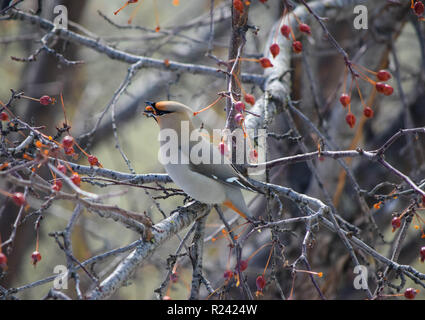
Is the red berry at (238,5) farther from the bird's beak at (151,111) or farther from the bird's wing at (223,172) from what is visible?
the bird's beak at (151,111)

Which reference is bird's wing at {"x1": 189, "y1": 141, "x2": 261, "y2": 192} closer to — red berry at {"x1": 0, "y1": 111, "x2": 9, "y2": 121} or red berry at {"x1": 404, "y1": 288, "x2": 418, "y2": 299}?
red berry at {"x1": 404, "y1": 288, "x2": 418, "y2": 299}

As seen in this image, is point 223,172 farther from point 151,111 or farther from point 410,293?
point 410,293

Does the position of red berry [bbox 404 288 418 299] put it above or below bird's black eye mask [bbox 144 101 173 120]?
below

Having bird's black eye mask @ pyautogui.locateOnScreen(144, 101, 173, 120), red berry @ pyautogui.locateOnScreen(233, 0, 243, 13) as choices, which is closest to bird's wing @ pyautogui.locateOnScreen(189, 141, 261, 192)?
bird's black eye mask @ pyautogui.locateOnScreen(144, 101, 173, 120)

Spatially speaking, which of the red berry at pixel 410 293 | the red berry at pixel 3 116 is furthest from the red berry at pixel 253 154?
the red berry at pixel 3 116

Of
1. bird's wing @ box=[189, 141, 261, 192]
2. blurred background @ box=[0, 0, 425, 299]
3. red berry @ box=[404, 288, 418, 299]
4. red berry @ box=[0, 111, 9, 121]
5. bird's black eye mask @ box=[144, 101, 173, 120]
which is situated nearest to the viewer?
red berry @ box=[404, 288, 418, 299]

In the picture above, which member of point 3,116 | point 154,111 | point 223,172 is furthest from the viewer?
point 154,111

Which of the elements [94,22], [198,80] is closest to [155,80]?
[198,80]

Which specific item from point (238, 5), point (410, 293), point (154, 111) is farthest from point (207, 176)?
point (410, 293)

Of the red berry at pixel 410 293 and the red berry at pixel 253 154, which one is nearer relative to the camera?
the red berry at pixel 410 293

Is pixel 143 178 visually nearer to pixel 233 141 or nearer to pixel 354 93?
pixel 233 141

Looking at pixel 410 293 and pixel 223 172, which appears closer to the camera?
pixel 410 293

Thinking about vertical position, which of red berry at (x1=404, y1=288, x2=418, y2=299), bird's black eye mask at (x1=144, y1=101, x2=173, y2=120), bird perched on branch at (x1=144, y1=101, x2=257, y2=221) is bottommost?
red berry at (x1=404, y1=288, x2=418, y2=299)

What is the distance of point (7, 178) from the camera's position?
1749 mm
